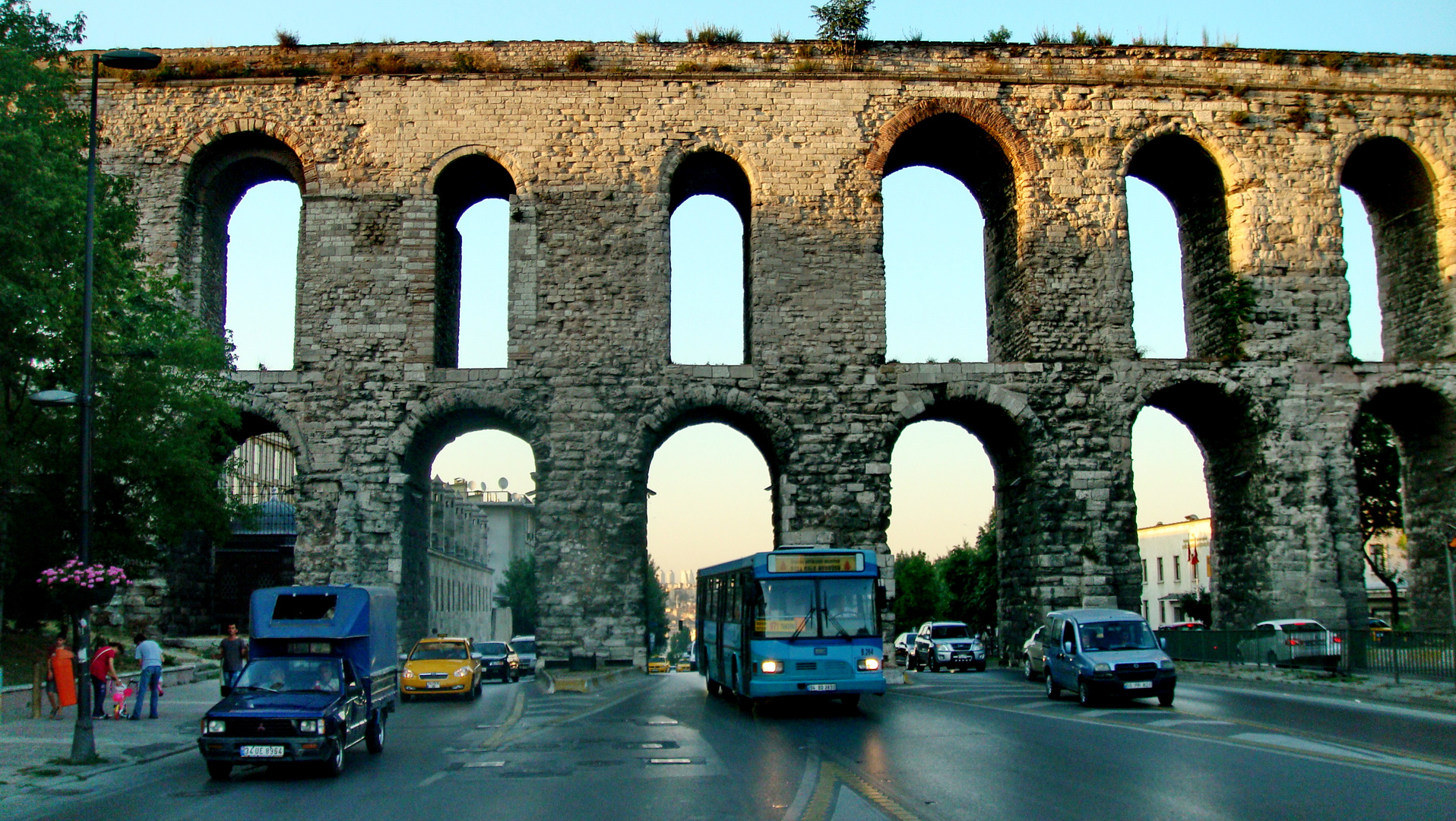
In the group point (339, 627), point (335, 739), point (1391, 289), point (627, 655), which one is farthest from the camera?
point (1391, 289)

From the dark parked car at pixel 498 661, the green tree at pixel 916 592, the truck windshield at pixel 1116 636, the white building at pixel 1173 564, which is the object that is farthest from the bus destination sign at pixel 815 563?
the green tree at pixel 916 592

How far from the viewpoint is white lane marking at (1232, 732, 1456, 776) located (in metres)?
10.5

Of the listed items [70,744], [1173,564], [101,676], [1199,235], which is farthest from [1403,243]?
[1173,564]

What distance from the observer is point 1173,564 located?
66500 mm

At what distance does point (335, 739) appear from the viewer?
11.6 meters

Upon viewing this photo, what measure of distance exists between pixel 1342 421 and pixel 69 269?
2630 cm

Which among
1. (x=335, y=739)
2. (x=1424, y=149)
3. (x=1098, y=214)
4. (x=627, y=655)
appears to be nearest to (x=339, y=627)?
(x=335, y=739)

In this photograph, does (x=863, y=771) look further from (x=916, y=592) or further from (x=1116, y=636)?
(x=916, y=592)

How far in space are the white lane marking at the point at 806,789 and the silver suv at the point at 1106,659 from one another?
7353 mm

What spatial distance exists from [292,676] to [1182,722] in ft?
35.3

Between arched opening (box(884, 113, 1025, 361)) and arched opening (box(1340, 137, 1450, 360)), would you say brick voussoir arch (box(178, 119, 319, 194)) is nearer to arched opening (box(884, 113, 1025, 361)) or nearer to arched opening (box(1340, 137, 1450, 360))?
arched opening (box(884, 113, 1025, 361))

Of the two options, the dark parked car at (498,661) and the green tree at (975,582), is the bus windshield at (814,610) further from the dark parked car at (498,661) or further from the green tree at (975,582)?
the green tree at (975,582)

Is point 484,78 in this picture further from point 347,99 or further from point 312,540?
point 312,540

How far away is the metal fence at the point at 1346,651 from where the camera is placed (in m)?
20.2
